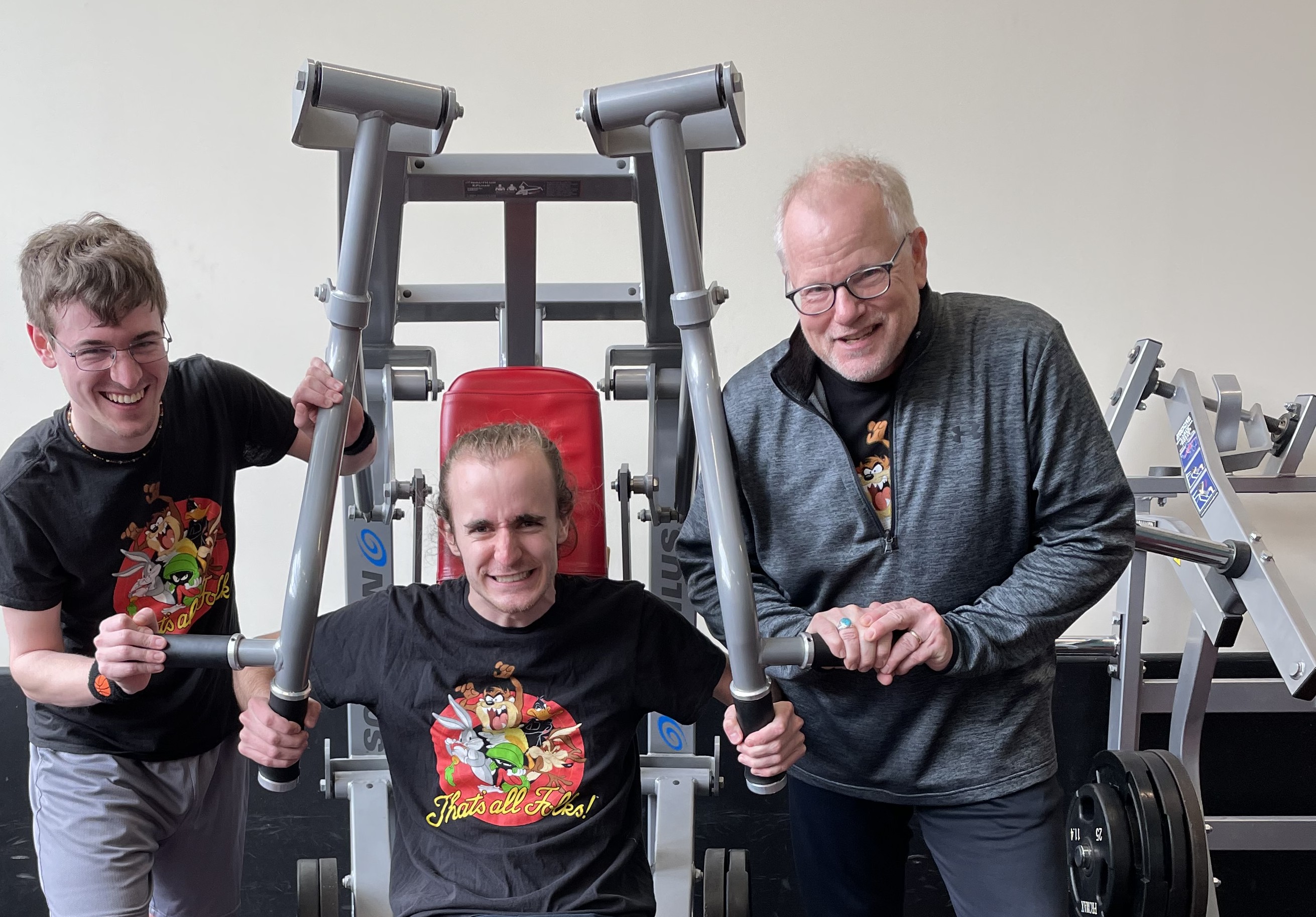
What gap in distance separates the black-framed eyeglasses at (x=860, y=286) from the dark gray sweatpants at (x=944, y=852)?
2.32 feet

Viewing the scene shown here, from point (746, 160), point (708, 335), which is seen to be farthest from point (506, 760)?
point (746, 160)

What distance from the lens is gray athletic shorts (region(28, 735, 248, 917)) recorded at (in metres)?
1.53

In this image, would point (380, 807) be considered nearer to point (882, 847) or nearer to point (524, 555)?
point (524, 555)

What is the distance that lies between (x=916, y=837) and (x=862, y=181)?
2092 mm

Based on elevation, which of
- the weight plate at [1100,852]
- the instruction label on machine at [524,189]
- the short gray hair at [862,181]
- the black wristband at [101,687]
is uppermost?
the instruction label on machine at [524,189]

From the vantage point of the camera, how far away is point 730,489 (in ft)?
4.44

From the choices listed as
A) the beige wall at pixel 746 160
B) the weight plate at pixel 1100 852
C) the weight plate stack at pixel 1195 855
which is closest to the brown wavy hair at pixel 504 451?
the weight plate at pixel 1100 852

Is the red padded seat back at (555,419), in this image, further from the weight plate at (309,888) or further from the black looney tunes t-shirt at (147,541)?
the weight plate at (309,888)

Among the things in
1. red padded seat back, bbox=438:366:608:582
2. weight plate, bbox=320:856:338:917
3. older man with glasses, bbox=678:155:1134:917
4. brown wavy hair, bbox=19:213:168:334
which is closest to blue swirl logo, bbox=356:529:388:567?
red padded seat back, bbox=438:366:608:582

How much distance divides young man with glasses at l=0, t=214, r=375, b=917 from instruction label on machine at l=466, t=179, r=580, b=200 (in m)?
0.40

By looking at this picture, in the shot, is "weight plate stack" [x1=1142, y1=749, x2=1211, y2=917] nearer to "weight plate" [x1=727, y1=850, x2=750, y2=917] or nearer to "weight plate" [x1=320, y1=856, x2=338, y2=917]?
"weight plate" [x1=727, y1=850, x2=750, y2=917]

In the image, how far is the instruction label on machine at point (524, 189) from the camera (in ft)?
5.71

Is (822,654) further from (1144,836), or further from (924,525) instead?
(1144,836)

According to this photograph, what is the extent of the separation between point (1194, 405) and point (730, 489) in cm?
174
